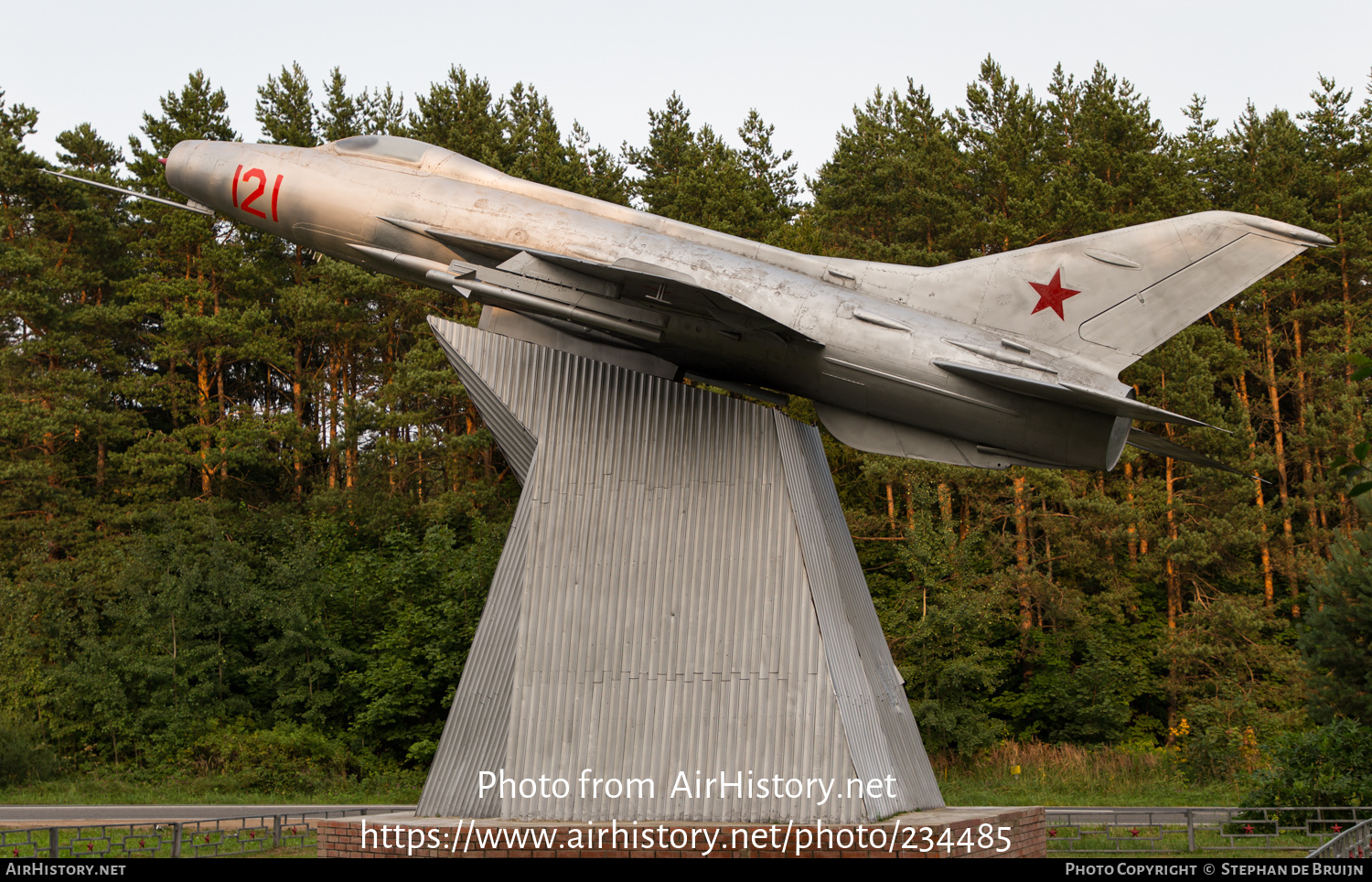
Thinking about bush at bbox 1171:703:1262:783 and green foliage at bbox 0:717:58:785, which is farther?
green foliage at bbox 0:717:58:785

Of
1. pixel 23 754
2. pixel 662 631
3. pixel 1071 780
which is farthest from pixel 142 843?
pixel 1071 780

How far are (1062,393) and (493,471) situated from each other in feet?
78.8

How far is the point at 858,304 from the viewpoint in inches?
394

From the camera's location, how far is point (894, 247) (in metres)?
29.6

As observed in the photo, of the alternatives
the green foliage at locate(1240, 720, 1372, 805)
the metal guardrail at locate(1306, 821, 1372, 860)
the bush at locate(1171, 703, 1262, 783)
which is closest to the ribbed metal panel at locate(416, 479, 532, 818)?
the metal guardrail at locate(1306, 821, 1372, 860)

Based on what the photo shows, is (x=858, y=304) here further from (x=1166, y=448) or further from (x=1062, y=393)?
(x=1166, y=448)

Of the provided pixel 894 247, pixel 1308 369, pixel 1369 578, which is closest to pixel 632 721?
pixel 1369 578

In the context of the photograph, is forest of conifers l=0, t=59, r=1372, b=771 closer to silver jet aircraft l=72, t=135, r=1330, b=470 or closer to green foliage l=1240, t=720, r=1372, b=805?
green foliage l=1240, t=720, r=1372, b=805

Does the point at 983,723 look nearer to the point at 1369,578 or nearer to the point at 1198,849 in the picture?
the point at 1369,578

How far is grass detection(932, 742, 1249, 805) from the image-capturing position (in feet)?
67.1

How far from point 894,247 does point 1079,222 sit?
4728 mm

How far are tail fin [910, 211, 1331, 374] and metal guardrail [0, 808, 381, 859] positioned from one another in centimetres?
867

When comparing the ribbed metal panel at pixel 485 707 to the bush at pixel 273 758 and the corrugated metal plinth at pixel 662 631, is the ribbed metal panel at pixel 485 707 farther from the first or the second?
the bush at pixel 273 758

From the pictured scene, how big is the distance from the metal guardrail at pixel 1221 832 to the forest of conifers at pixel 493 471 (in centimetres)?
717
